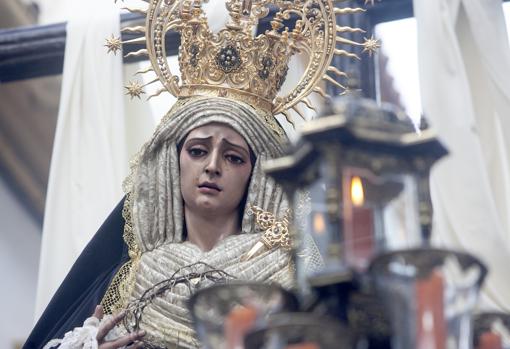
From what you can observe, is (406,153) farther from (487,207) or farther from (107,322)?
(487,207)

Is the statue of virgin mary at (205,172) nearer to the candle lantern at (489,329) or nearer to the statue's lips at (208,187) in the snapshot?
the statue's lips at (208,187)

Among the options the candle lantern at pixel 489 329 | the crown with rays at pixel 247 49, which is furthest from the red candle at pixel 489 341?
the crown with rays at pixel 247 49

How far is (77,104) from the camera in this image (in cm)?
534

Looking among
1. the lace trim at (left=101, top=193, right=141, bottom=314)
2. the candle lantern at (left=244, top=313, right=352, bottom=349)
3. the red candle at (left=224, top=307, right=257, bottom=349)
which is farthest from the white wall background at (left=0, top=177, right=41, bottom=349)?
the candle lantern at (left=244, top=313, right=352, bottom=349)

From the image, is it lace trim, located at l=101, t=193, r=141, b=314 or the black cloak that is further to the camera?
the black cloak

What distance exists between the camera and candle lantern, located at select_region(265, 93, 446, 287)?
2736 mm

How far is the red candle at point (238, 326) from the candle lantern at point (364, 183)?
0.12 meters

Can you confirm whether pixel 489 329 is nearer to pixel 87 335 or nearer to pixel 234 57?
pixel 87 335

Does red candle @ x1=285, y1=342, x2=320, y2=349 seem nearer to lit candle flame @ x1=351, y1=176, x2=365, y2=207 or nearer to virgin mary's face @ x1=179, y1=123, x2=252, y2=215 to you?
lit candle flame @ x1=351, y1=176, x2=365, y2=207

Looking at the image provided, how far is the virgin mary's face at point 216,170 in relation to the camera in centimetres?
418

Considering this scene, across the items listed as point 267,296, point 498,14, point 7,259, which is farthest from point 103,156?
point 267,296

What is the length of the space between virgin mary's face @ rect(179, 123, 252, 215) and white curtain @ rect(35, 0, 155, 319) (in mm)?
906

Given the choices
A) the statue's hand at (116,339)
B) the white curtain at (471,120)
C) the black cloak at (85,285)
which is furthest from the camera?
the white curtain at (471,120)

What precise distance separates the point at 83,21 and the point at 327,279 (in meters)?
2.87
